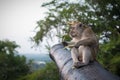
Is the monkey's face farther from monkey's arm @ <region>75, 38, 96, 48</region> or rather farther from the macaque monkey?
monkey's arm @ <region>75, 38, 96, 48</region>

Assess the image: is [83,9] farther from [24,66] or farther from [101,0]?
[24,66]

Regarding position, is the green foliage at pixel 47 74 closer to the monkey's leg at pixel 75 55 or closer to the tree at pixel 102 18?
the tree at pixel 102 18

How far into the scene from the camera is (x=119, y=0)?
1354 centimetres

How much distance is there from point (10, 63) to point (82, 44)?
21.0 meters

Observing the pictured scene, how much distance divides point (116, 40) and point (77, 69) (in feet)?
25.2

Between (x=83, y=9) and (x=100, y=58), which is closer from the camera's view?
(x=100, y=58)

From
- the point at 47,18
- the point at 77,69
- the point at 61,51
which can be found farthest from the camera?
the point at 47,18

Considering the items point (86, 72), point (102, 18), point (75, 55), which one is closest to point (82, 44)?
point (75, 55)

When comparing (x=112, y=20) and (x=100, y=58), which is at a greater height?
(x=112, y=20)

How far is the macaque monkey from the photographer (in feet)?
15.7

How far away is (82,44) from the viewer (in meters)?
4.89

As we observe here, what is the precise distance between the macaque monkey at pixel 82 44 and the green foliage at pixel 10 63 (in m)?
18.9

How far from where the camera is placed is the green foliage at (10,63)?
2433 cm

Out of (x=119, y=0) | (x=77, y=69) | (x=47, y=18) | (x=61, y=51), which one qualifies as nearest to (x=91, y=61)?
(x=77, y=69)
